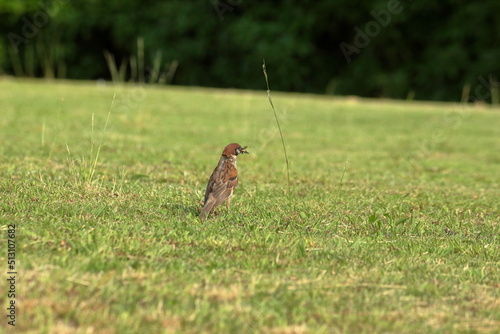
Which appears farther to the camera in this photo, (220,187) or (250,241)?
(220,187)

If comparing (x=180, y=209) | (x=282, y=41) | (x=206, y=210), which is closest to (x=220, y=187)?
(x=206, y=210)

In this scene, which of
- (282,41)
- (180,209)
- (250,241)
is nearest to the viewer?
(250,241)

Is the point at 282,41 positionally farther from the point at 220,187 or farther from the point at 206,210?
the point at 206,210

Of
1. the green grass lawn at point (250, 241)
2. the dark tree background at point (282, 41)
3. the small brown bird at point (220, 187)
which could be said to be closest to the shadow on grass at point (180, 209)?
the green grass lawn at point (250, 241)

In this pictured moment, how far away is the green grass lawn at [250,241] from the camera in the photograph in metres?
4.55

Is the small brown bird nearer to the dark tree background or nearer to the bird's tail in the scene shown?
the bird's tail

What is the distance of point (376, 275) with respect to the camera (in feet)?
17.7

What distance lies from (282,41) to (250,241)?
27.6 metres

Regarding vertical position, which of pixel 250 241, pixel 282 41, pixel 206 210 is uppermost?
pixel 282 41

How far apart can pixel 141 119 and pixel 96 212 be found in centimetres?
941

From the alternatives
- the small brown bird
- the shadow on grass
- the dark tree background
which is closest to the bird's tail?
the small brown bird

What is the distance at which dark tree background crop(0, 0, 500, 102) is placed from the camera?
104 feet

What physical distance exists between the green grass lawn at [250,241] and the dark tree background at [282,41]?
20.2 m

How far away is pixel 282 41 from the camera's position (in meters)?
32.8
